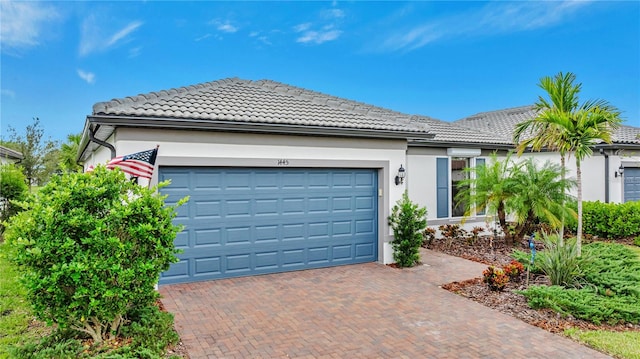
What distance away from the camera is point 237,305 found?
6.67m

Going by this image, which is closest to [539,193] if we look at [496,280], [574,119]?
[574,119]

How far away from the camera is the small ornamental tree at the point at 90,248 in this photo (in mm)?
4391

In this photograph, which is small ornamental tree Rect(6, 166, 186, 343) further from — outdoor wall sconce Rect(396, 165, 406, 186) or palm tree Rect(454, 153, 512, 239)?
palm tree Rect(454, 153, 512, 239)

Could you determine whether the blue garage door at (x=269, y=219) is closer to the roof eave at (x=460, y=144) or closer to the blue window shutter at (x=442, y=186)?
the roof eave at (x=460, y=144)

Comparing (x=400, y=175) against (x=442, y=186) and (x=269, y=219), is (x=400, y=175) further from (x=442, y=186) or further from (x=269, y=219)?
(x=442, y=186)

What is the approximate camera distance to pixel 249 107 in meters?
9.02

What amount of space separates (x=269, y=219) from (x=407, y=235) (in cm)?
332

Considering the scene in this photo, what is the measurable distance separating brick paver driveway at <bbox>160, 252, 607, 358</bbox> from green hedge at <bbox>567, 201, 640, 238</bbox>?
854 centimetres

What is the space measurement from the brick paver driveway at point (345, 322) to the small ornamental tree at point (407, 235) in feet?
3.28

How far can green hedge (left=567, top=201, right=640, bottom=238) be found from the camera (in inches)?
527

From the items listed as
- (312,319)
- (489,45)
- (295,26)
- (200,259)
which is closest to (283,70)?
(295,26)

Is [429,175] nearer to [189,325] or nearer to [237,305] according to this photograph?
[237,305]

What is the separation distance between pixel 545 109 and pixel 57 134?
35921mm

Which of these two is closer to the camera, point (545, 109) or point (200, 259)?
point (200, 259)
